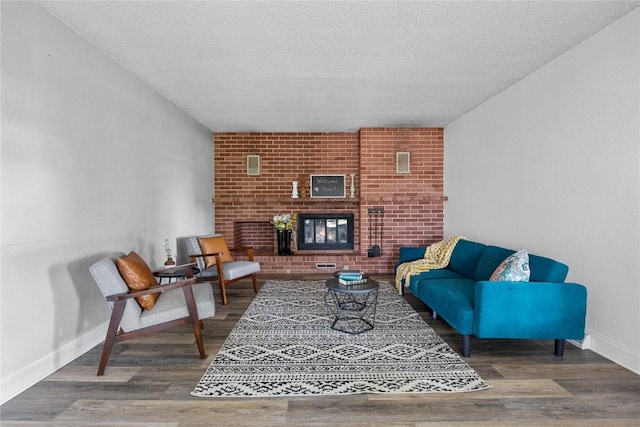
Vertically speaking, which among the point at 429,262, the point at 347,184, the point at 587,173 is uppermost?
the point at 347,184

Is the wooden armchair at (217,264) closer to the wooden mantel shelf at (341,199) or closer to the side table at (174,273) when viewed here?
the side table at (174,273)

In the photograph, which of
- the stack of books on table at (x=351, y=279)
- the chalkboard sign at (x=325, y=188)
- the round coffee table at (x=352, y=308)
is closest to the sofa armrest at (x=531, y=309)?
the round coffee table at (x=352, y=308)

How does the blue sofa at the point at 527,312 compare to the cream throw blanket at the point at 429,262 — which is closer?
the blue sofa at the point at 527,312

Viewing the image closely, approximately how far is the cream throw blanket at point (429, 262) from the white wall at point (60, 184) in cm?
302

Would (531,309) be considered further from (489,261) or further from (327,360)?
(327,360)

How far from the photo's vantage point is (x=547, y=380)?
2166mm

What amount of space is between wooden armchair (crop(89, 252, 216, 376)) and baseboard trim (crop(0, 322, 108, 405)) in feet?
1.22

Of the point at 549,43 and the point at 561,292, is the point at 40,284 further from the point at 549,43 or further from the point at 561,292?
the point at 549,43

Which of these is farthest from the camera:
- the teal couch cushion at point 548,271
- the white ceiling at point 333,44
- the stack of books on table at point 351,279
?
the stack of books on table at point 351,279

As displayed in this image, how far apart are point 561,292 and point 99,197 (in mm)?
3869

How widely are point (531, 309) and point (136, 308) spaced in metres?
2.94

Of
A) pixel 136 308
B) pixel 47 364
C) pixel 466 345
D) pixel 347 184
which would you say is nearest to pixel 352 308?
pixel 466 345

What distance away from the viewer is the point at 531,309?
241cm

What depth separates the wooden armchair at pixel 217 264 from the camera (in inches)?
153
